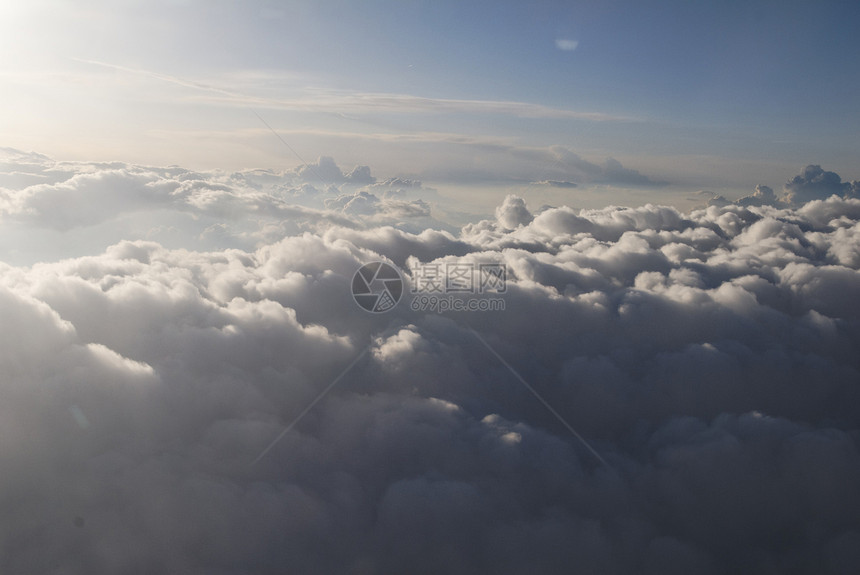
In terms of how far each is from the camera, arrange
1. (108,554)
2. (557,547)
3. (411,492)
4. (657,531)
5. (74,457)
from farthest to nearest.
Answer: (657,531), (411,492), (557,547), (74,457), (108,554)

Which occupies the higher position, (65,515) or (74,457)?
(74,457)

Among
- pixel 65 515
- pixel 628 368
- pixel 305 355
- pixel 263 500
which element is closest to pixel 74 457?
pixel 65 515

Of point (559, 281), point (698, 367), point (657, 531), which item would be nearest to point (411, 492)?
point (657, 531)

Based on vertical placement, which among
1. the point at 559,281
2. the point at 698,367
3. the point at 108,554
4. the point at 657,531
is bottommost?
the point at 657,531

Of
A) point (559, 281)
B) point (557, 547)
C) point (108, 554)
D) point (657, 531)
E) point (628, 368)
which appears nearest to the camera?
point (108, 554)

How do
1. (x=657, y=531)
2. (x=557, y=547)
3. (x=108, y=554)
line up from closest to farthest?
(x=108, y=554) → (x=557, y=547) → (x=657, y=531)

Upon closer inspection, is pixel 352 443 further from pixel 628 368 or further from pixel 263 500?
pixel 628 368

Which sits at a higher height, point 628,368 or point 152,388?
point 152,388

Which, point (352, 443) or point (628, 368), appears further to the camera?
point (628, 368)

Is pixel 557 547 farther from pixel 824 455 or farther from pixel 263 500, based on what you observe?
pixel 824 455
